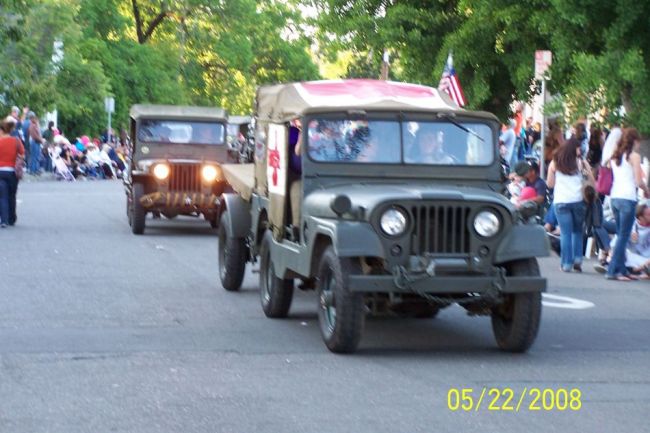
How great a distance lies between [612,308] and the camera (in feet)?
46.8

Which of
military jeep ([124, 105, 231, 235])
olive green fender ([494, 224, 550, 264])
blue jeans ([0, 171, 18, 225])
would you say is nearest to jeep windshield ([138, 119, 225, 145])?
military jeep ([124, 105, 231, 235])

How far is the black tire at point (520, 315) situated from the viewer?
1075 centimetres

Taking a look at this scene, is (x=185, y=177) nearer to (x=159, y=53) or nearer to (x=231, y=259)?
(x=231, y=259)

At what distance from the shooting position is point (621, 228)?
1697 cm

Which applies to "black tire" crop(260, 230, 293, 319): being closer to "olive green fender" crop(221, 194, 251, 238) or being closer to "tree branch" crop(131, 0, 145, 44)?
"olive green fender" crop(221, 194, 251, 238)

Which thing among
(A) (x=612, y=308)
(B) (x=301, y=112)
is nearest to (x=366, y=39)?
(A) (x=612, y=308)

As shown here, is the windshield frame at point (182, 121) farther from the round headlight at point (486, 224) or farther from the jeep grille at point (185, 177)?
the round headlight at point (486, 224)

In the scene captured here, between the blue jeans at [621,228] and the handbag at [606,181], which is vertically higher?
the handbag at [606,181]

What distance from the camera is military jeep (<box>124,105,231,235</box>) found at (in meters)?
22.6

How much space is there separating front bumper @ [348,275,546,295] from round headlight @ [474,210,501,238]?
0.31 meters

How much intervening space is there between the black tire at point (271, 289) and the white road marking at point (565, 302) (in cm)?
297

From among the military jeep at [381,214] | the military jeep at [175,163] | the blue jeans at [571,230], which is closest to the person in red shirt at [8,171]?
the military jeep at [175,163]
